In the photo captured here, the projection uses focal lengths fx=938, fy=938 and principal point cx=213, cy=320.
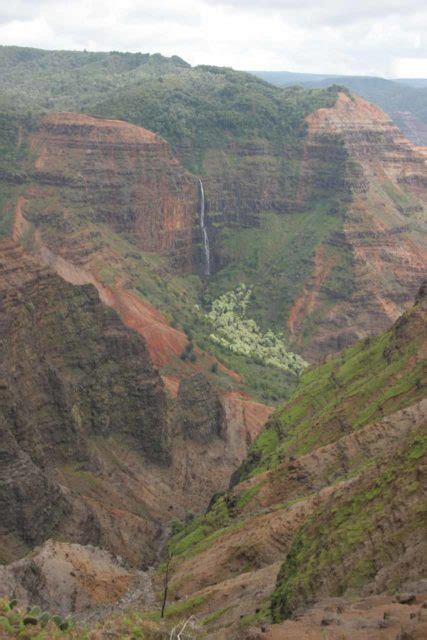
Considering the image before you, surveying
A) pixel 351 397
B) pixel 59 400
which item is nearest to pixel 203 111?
pixel 59 400

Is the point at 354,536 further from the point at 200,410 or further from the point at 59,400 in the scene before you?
the point at 200,410

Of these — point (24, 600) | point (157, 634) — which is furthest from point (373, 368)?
point (157, 634)

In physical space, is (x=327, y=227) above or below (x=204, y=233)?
above

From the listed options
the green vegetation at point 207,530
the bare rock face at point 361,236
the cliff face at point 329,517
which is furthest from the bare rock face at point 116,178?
the green vegetation at point 207,530

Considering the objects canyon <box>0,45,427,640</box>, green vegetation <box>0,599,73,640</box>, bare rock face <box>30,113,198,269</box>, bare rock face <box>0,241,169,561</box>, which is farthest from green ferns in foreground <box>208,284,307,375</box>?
green vegetation <box>0,599,73,640</box>

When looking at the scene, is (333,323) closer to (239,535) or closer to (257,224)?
(257,224)

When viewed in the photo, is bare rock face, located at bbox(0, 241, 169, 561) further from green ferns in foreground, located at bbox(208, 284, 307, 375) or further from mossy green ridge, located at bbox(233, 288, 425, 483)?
green ferns in foreground, located at bbox(208, 284, 307, 375)
